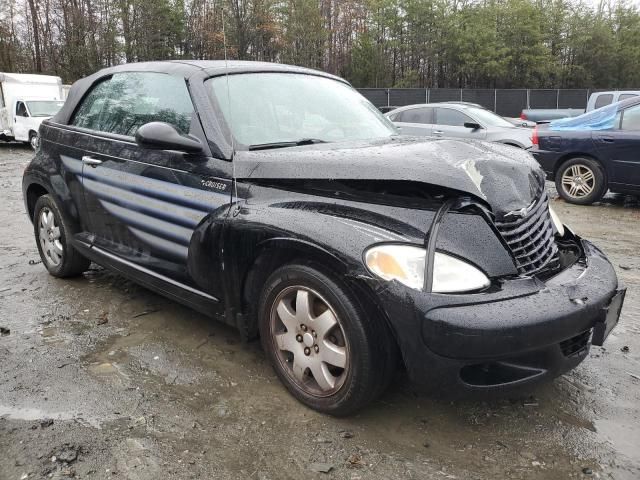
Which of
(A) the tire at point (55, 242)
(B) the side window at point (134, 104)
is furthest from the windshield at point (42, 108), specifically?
(B) the side window at point (134, 104)

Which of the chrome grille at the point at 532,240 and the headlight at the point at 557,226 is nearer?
the chrome grille at the point at 532,240

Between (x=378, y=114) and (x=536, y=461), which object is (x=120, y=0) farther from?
(x=536, y=461)

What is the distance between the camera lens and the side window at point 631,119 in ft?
24.4

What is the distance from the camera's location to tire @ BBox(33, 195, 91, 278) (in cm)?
438

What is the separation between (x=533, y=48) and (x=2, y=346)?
45.6m

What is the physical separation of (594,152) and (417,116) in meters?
4.81

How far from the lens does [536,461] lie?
7.60ft

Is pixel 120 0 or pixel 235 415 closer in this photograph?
pixel 235 415

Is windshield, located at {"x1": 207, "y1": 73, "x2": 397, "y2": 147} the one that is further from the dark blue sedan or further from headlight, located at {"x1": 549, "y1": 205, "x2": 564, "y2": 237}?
the dark blue sedan

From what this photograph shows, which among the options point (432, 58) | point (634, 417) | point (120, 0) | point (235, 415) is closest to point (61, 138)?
point (235, 415)

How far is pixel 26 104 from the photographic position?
59.5ft

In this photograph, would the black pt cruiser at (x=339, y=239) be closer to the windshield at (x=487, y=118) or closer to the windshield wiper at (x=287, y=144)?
the windshield wiper at (x=287, y=144)

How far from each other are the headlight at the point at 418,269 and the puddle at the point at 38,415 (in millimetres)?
1534

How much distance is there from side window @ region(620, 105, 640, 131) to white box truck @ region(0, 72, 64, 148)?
16.1m
